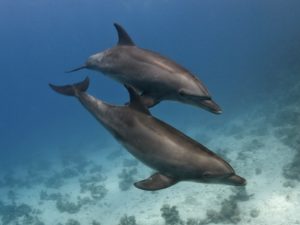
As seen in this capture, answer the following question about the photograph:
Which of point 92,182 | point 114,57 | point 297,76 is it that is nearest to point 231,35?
point 297,76

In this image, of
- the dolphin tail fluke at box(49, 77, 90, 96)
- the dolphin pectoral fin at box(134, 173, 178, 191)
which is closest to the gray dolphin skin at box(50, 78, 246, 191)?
the dolphin pectoral fin at box(134, 173, 178, 191)

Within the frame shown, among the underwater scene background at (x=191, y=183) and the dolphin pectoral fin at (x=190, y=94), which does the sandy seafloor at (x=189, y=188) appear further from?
the dolphin pectoral fin at (x=190, y=94)

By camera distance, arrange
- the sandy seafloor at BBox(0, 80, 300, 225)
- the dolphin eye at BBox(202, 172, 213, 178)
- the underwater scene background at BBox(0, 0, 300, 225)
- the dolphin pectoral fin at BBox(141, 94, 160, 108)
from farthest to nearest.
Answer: the underwater scene background at BBox(0, 0, 300, 225) < the sandy seafloor at BBox(0, 80, 300, 225) < the dolphin pectoral fin at BBox(141, 94, 160, 108) < the dolphin eye at BBox(202, 172, 213, 178)

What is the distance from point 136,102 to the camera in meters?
5.23

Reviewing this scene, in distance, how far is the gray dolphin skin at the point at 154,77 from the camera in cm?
510

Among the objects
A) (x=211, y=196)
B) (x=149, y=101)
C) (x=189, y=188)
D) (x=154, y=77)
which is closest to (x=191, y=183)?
(x=189, y=188)

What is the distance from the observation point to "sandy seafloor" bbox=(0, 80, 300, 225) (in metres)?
12.6

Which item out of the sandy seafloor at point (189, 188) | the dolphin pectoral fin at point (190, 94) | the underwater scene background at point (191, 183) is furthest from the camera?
the underwater scene background at point (191, 183)

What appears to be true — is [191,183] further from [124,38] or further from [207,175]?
[207,175]

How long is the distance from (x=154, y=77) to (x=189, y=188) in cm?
1001

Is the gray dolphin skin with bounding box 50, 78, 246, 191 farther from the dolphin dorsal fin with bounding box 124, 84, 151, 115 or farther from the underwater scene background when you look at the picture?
the underwater scene background

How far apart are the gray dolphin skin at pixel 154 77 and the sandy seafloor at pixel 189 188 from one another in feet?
23.9

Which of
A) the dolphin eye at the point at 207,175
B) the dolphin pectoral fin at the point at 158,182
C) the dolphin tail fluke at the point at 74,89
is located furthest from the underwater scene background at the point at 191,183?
the dolphin eye at the point at 207,175

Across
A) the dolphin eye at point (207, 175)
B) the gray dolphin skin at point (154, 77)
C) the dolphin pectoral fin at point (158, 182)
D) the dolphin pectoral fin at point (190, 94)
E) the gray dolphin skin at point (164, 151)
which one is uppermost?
the gray dolphin skin at point (154, 77)
